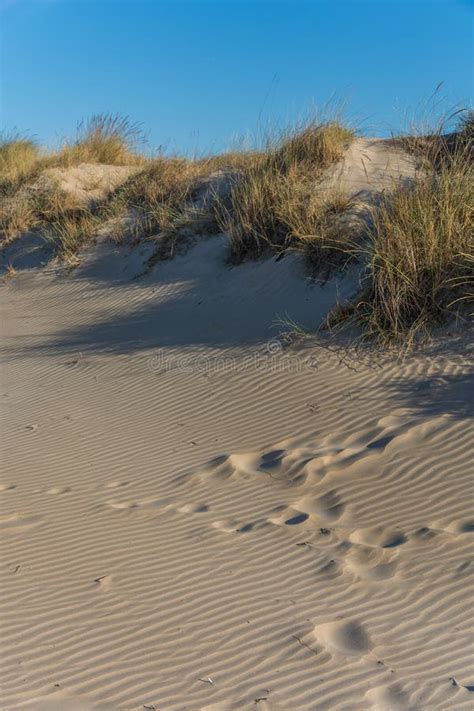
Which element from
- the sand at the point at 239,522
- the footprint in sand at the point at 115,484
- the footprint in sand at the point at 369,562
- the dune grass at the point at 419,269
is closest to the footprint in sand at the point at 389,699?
the sand at the point at 239,522

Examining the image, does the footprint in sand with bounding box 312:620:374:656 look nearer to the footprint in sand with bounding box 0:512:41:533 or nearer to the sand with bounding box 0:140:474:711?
the sand with bounding box 0:140:474:711

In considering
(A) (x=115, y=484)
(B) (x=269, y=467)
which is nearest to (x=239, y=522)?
(B) (x=269, y=467)

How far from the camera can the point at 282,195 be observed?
10.0 metres

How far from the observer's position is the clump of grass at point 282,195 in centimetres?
976

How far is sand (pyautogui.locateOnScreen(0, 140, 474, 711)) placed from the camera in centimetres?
319

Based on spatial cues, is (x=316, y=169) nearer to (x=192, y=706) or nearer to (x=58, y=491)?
(x=58, y=491)

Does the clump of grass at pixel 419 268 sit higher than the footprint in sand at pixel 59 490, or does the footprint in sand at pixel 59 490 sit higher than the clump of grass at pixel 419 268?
the clump of grass at pixel 419 268

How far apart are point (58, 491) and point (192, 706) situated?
264 centimetres

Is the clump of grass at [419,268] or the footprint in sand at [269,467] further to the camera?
the clump of grass at [419,268]

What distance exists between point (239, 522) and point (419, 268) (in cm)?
352

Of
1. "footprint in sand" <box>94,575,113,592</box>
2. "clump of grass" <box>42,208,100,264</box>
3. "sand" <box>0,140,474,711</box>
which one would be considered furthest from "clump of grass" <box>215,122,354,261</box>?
"footprint in sand" <box>94,575,113,592</box>

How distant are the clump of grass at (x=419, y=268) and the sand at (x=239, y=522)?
46 cm

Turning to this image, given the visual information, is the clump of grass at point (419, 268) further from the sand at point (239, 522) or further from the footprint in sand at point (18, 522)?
the footprint in sand at point (18, 522)

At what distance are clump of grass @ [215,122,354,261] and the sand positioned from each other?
4.29 feet
